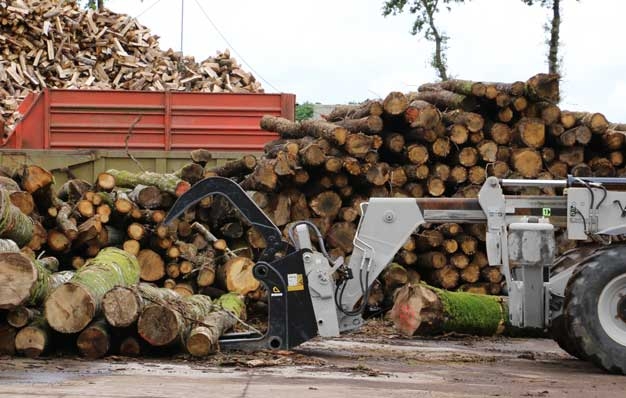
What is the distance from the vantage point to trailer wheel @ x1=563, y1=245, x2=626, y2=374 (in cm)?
909

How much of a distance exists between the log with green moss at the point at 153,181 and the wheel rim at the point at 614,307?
18.6 feet

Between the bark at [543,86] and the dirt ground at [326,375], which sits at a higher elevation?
the bark at [543,86]

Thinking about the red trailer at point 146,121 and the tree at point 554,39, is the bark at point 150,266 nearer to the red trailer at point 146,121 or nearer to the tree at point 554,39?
the red trailer at point 146,121

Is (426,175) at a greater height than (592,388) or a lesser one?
greater

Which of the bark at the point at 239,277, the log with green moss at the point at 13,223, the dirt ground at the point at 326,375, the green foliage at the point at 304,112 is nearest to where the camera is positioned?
the dirt ground at the point at 326,375

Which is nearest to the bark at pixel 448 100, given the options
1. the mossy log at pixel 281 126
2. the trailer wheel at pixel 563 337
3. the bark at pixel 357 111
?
the bark at pixel 357 111

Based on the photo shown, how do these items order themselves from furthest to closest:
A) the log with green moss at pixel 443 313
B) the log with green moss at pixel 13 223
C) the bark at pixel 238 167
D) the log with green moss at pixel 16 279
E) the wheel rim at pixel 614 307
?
1. the bark at pixel 238 167
2. the log with green moss at pixel 443 313
3. the log with green moss at pixel 13 223
4. the wheel rim at pixel 614 307
5. the log with green moss at pixel 16 279

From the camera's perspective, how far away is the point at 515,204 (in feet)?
32.6

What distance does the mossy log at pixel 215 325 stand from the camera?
9.48 metres

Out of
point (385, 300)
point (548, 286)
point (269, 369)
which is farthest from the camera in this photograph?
point (385, 300)

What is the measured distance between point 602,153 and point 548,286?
15.6 ft

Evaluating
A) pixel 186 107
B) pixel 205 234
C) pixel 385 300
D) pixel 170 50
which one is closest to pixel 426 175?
pixel 385 300

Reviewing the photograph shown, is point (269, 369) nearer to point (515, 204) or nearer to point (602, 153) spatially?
point (515, 204)

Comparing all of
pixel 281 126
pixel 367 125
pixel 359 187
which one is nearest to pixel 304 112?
pixel 281 126
